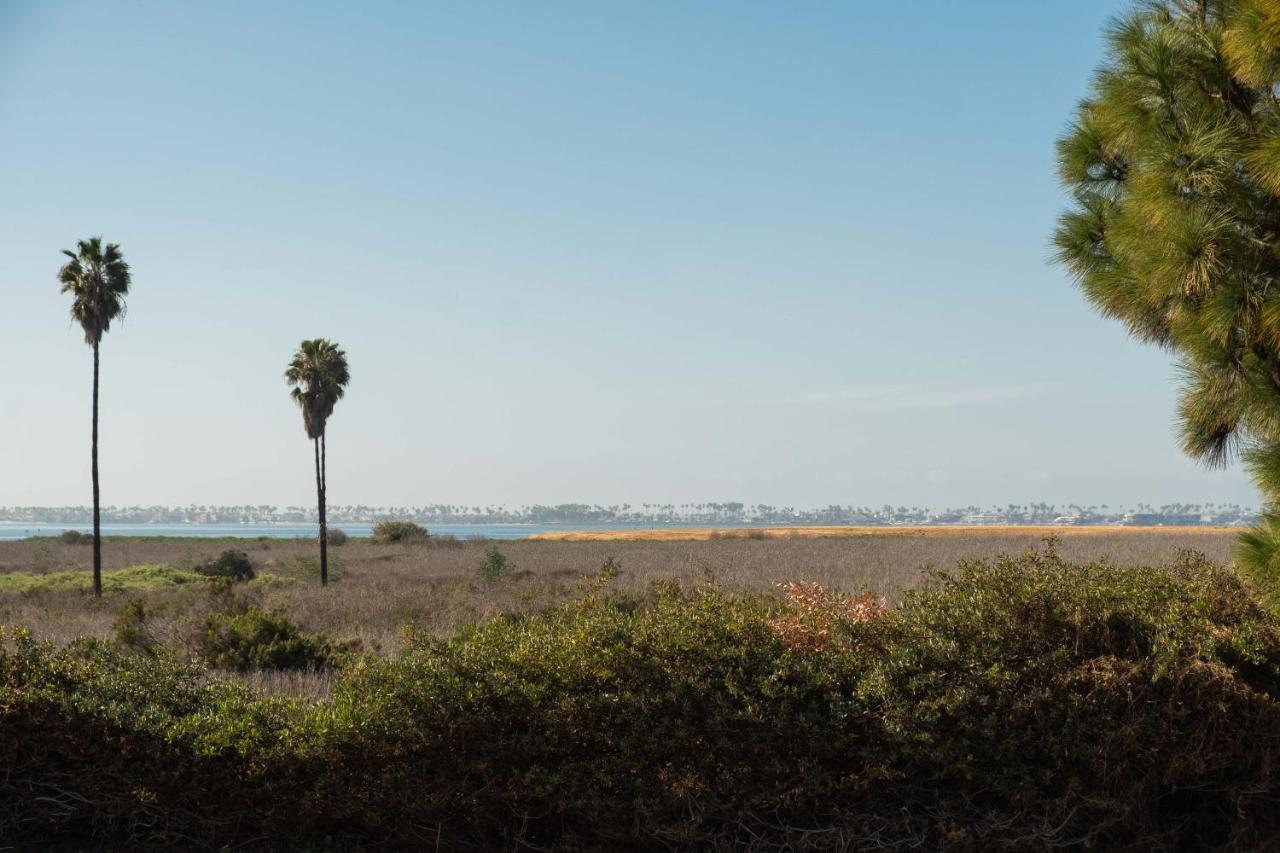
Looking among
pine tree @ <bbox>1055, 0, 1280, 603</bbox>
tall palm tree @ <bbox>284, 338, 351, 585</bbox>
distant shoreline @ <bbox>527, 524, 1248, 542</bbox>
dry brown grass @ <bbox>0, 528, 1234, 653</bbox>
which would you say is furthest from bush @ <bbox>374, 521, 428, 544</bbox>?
pine tree @ <bbox>1055, 0, 1280, 603</bbox>

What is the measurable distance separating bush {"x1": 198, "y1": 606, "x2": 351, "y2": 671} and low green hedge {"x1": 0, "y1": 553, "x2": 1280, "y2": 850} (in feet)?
17.6

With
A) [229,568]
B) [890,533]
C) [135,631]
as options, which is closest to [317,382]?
[229,568]

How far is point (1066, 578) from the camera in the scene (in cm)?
686

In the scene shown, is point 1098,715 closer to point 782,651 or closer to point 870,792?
point 870,792

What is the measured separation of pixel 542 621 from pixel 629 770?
1861 mm

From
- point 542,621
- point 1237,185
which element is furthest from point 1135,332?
point 542,621

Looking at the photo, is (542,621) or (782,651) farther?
(542,621)

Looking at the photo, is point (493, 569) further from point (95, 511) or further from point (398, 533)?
point (398, 533)

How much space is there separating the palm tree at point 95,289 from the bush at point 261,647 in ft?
66.2

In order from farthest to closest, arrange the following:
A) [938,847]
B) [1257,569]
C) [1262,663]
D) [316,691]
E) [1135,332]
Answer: [316,691]
[1135,332]
[1257,569]
[1262,663]
[938,847]

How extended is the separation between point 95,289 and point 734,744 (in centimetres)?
3001

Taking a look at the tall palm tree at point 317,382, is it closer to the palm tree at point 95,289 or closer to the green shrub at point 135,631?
the palm tree at point 95,289

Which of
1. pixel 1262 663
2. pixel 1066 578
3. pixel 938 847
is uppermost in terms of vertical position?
pixel 1066 578

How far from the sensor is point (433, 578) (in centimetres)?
3128
